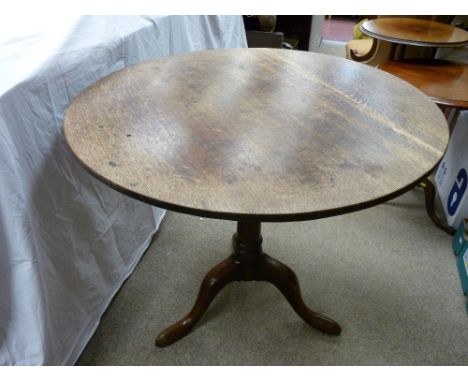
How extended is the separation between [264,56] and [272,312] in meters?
0.73

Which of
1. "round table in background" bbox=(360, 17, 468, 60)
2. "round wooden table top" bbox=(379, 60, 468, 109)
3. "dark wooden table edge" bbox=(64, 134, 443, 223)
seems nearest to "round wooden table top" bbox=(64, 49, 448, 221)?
"dark wooden table edge" bbox=(64, 134, 443, 223)

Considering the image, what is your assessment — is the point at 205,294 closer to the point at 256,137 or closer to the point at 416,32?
the point at 256,137

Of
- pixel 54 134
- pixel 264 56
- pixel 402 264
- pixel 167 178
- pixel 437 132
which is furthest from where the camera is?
pixel 402 264

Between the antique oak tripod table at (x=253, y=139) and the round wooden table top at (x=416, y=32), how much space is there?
532 mm

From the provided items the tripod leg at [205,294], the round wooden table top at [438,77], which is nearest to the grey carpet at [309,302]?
the tripod leg at [205,294]

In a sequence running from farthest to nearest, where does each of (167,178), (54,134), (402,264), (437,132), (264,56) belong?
(402,264), (264,56), (54,134), (437,132), (167,178)

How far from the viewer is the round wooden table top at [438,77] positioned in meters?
1.16

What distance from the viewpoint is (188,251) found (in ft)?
4.24

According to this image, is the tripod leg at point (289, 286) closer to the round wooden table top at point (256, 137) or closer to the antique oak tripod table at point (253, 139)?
the antique oak tripod table at point (253, 139)

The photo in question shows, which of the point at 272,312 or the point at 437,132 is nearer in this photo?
the point at 437,132

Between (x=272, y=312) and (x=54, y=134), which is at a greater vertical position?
(x=54, y=134)

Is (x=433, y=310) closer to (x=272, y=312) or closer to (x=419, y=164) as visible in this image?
Result: (x=272, y=312)

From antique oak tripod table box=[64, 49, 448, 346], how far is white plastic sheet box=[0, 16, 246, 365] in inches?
3.6
